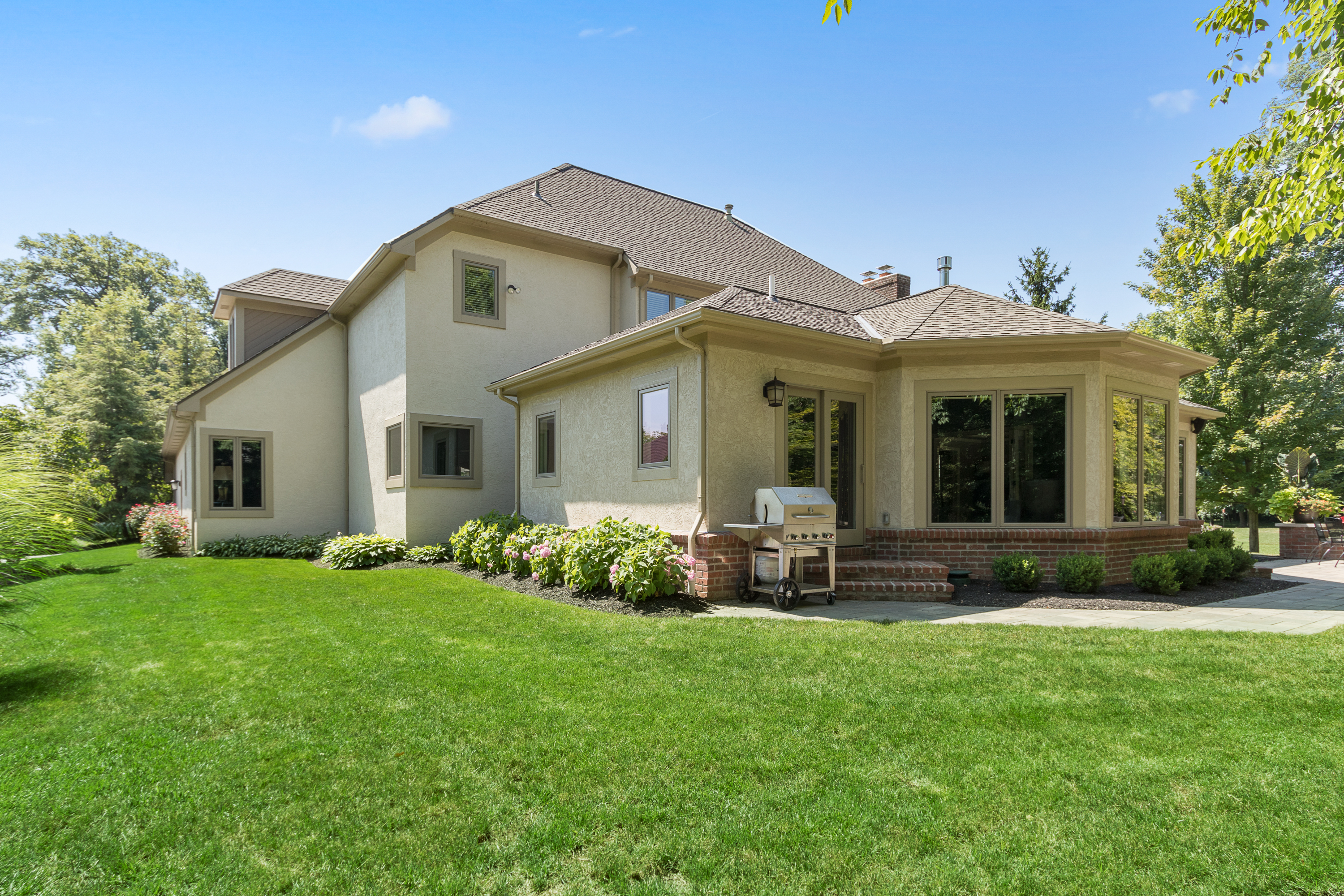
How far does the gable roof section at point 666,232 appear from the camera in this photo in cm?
1436

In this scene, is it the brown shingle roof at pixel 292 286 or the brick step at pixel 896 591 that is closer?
the brick step at pixel 896 591

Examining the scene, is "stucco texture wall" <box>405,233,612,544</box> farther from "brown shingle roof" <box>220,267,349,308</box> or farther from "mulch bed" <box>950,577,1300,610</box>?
"mulch bed" <box>950,577,1300,610</box>

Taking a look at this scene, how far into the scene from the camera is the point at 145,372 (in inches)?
1108

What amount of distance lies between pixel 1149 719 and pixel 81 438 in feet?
83.1

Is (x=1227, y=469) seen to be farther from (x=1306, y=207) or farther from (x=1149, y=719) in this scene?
(x=1149, y=719)

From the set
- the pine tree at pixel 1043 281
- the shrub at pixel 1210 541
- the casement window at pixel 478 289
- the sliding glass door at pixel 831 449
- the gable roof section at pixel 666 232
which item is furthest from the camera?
the pine tree at pixel 1043 281

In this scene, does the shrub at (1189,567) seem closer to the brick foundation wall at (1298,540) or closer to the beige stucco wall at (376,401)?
the brick foundation wall at (1298,540)

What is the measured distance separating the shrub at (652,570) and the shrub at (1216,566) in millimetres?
7242

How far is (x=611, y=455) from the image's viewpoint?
32.7 ft

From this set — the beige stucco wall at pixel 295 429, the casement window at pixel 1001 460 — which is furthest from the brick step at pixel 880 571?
the beige stucco wall at pixel 295 429

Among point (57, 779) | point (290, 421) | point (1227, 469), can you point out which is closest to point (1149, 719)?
point (57, 779)

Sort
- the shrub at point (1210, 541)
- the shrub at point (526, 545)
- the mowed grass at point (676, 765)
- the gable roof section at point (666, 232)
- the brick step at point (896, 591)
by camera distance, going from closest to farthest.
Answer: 1. the mowed grass at point (676, 765)
2. the brick step at point (896, 591)
3. the shrub at point (526, 545)
4. the shrub at point (1210, 541)
5. the gable roof section at point (666, 232)

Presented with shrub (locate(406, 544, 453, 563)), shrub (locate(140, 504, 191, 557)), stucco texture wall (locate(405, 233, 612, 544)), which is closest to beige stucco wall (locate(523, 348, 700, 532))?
stucco texture wall (locate(405, 233, 612, 544))

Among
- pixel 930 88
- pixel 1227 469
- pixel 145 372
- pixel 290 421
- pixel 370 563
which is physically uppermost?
pixel 930 88
